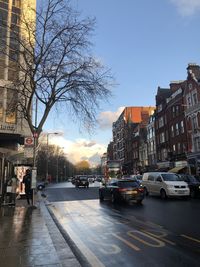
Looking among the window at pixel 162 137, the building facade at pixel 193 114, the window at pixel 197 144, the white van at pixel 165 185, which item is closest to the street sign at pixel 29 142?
the white van at pixel 165 185

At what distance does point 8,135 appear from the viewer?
39906 millimetres

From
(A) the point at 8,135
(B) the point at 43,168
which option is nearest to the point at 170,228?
(A) the point at 8,135

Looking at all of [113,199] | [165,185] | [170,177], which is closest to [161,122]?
[170,177]

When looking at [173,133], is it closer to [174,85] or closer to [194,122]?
[194,122]

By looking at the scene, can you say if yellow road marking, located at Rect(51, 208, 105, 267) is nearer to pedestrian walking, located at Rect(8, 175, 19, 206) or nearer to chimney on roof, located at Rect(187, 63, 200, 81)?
pedestrian walking, located at Rect(8, 175, 19, 206)

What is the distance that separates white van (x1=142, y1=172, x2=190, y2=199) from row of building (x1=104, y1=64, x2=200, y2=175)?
16.6 metres

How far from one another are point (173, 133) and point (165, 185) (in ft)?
114

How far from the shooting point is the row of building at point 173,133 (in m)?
48.3

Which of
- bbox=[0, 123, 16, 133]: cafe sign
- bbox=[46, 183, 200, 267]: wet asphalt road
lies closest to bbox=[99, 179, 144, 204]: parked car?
bbox=[46, 183, 200, 267]: wet asphalt road

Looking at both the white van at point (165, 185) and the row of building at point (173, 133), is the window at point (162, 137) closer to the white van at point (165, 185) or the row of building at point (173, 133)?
the row of building at point (173, 133)

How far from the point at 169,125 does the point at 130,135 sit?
4319 cm

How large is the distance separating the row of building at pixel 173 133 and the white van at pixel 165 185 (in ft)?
54.4

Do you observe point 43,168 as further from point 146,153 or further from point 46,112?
point 46,112

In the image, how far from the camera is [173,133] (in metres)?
58.0
